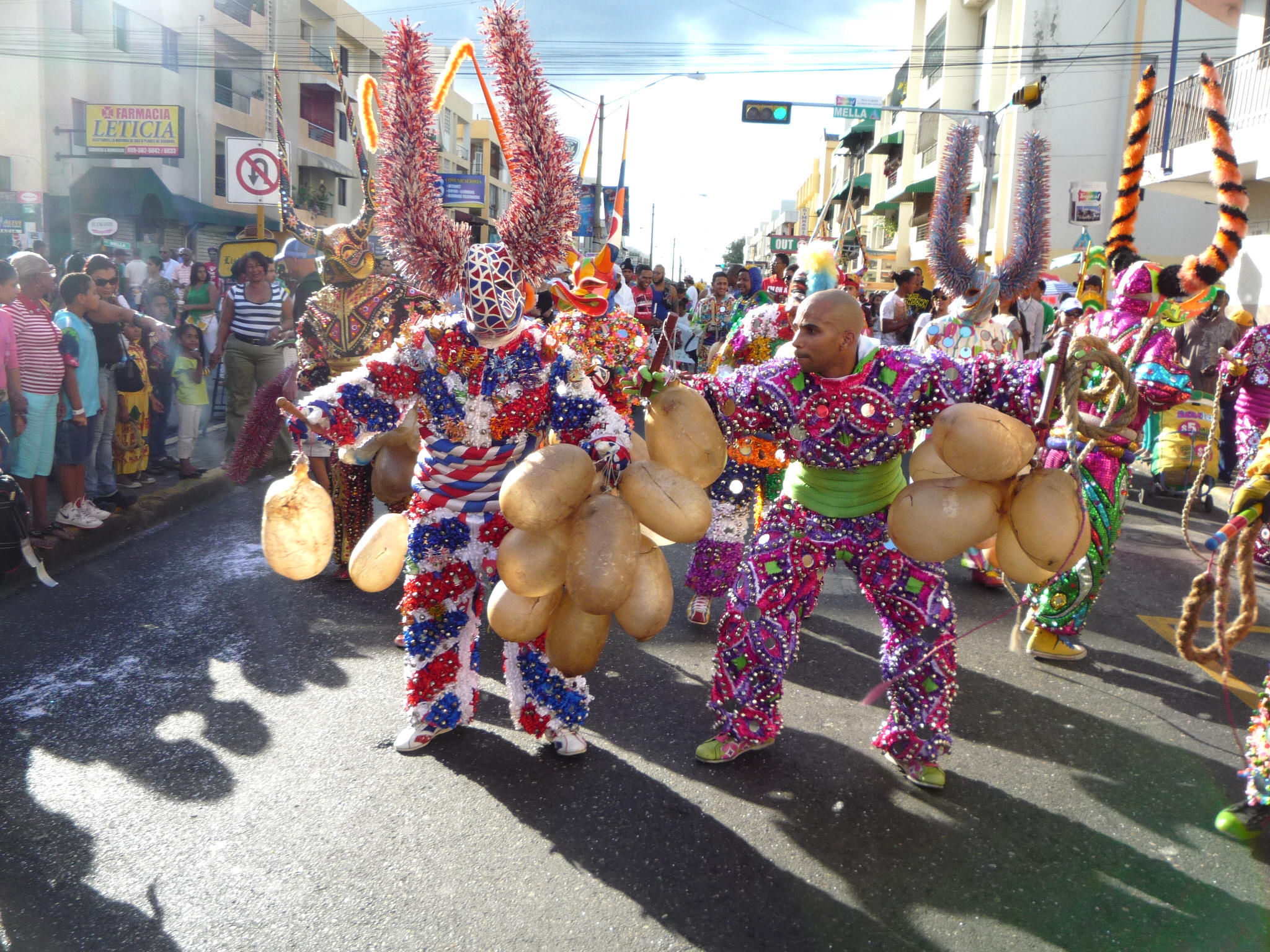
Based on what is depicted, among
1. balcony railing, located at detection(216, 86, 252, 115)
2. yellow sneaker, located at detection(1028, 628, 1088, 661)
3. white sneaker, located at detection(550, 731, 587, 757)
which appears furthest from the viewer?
balcony railing, located at detection(216, 86, 252, 115)

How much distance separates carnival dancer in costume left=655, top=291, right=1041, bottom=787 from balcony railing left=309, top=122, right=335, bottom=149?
1382 inches

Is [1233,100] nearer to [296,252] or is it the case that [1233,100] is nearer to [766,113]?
[766,113]

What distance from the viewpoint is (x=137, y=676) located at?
443 cm

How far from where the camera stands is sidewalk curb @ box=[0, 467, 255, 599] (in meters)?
5.83

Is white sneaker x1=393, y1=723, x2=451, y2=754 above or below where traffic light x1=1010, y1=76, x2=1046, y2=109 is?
below

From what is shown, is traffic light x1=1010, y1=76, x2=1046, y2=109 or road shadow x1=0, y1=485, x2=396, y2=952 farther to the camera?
traffic light x1=1010, y1=76, x2=1046, y2=109

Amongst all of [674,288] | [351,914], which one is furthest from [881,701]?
[674,288]

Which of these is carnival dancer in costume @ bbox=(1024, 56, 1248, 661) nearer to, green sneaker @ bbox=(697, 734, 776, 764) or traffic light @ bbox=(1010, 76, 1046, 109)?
green sneaker @ bbox=(697, 734, 776, 764)

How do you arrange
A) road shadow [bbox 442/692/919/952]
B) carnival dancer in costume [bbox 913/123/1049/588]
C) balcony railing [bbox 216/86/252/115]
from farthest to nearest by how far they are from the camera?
balcony railing [bbox 216/86/252/115] → carnival dancer in costume [bbox 913/123/1049/588] → road shadow [bbox 442/692/919/952]

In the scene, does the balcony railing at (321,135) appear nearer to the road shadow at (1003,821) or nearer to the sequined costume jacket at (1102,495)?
the sequined costume jacket at (1102,495)

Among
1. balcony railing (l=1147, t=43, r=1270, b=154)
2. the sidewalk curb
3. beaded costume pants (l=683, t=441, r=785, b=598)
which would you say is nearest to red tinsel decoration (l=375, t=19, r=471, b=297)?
beaded costume pants (l=683, t=441, r=785, b=598)

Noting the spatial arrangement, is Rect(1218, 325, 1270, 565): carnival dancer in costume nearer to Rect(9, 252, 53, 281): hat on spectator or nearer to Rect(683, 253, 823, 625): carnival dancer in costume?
Rect(683, 253, 823, 625): carnival dancer in costume

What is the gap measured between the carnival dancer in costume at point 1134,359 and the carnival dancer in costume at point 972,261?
1.40 ft

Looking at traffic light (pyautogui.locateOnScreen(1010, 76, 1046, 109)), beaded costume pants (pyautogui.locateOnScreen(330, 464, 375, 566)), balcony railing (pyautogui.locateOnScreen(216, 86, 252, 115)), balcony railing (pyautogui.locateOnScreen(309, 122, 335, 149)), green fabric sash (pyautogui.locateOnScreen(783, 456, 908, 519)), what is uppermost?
balcony railing (pyautogui.locateOnScreen(309, 122, 335, 149))
